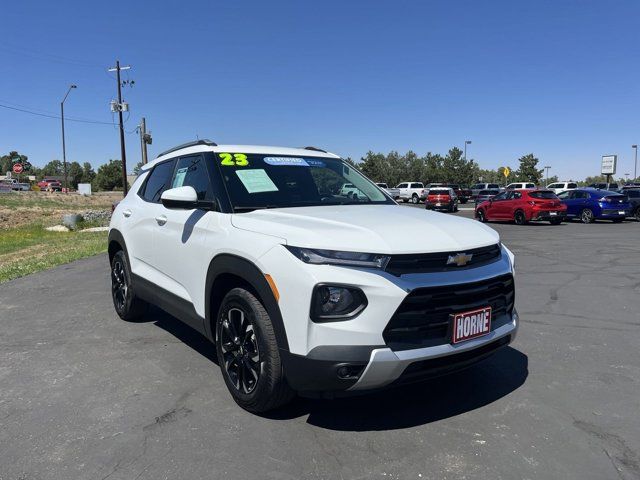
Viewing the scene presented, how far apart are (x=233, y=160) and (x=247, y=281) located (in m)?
1.32

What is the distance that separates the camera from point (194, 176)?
4.36 metres

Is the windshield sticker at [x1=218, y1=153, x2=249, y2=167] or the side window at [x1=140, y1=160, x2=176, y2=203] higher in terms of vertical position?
the windshield sticker at [x1=218, y1=153, x2=249, y2=167]

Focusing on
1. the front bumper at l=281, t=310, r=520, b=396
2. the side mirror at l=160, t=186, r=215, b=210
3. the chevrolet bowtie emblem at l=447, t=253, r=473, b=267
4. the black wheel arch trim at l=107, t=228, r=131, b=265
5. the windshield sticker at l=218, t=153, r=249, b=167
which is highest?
the windshield sticker at l=218, t=153, r=249, b=167

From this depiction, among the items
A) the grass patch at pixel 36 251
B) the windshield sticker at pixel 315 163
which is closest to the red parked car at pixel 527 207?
the grass patch at pixel 36 251

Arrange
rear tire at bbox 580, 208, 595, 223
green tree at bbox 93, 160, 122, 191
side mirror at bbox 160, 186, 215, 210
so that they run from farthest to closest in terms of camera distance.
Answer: green tree at bbox 93, 160, 122, 191 < rear tire at bbox 580, 208, 595, 223 < side mirror at bbox 160, 186, 215, 210

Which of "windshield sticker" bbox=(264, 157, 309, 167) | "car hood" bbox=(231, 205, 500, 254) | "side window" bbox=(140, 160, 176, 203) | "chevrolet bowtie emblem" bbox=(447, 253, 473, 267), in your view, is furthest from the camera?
"side window" bbox=(140, 160, 176, 203)

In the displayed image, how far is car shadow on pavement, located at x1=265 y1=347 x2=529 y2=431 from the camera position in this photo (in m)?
3.30

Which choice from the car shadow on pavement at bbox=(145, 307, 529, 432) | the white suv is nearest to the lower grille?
the white suv

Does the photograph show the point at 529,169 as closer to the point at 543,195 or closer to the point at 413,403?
the point at 543,195

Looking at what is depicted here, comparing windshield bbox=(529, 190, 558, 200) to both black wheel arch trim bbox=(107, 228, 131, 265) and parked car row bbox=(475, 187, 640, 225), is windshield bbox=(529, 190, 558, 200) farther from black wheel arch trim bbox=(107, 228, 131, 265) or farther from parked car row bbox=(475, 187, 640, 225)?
black wheel arch trim bbox=(107, 228, 131, 265)

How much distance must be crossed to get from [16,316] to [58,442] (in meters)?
3.72

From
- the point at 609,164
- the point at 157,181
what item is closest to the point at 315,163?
the point at 157,181

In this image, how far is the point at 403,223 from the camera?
3309 millimetres

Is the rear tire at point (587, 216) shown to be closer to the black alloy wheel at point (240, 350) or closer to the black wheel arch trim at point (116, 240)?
the black wheel arch trim at point (116, 240)
